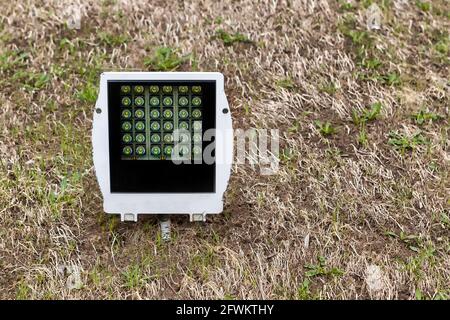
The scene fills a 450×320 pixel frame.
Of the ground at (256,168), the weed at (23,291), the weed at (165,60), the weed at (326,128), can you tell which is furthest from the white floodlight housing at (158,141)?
the weed at (165,60)

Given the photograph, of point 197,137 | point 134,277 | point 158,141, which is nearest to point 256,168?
point 197,137

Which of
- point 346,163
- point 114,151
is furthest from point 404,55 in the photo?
point 114,151

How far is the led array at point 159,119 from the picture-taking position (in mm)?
4074

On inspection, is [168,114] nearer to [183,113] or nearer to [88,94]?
[183,113]

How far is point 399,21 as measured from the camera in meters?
5.99

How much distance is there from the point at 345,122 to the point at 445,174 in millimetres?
756

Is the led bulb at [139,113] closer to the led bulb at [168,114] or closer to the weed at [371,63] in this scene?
the led bulb at [168,114]

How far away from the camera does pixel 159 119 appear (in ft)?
13.5

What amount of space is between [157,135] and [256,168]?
2.99 feet

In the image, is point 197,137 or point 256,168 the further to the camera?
point 256,168

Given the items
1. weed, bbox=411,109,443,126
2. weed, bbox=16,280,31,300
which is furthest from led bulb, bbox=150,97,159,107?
weed, bbox=411,109,443,126

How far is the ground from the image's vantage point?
4.22m

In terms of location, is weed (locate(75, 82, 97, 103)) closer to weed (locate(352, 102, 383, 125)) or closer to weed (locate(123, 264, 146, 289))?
weed (locate(123, 264, 146, 289))

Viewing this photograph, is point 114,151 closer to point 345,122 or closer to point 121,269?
point 121,269
